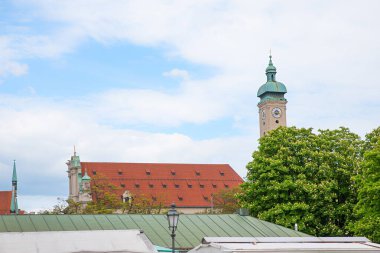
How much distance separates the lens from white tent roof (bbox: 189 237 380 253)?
1736 centimetres

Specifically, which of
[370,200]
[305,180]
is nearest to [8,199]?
[305,180]

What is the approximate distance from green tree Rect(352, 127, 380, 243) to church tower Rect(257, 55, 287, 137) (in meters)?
83.7


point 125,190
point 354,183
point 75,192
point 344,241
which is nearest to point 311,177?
point 354,183

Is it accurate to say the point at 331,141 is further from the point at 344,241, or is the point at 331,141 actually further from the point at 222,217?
the point at 344,241

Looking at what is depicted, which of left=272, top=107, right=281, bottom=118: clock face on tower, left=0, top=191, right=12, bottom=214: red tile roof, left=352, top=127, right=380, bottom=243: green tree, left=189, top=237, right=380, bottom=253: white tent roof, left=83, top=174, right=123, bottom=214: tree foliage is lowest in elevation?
left=189, top=237, right=380, bottom=253: white tent roof

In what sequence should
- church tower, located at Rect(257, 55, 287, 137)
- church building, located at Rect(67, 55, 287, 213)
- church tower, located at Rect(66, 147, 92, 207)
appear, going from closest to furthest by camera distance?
church tower, located at Rect(66, 147, 92, 207) → church building, located at Rect(67, 55, 287, 213) → church tower, located at Rect(257, 55, 287, 137)

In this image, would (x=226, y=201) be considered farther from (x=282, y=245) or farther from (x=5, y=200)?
(x=282, y=245)

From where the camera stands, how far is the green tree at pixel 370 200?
143 ft

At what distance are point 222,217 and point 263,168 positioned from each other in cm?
2054

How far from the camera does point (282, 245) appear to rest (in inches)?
717

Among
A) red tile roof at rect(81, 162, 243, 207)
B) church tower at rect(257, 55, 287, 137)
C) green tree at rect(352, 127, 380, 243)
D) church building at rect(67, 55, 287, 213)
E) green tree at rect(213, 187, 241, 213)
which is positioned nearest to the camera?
green tree at rect(352, 127, 380, 243)

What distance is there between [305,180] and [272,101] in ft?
265

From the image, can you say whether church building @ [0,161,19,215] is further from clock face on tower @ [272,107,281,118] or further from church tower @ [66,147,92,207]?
clock face on tower @ [272,107,281,118]

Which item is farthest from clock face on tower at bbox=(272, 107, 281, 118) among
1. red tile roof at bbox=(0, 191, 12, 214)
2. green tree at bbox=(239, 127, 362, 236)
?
green tree at bbox=(239, 127, 362, 236)
